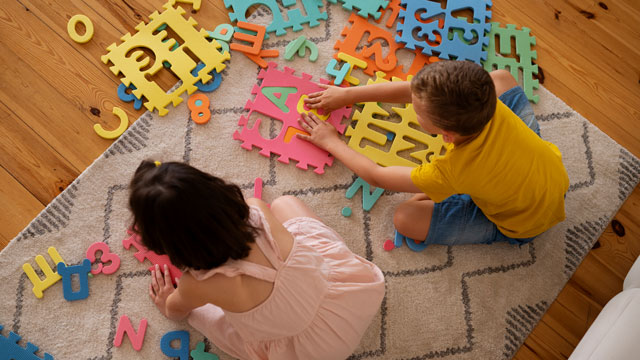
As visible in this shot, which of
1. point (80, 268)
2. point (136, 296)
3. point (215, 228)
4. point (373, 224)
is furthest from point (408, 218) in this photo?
point (80, 268)

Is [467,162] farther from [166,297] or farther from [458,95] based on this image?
[166,297]

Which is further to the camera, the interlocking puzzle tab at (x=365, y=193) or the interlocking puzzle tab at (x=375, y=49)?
the interlocking puzzle tab at (x=375, y=49)

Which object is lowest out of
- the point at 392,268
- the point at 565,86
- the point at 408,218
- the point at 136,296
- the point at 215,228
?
the point at 136,296

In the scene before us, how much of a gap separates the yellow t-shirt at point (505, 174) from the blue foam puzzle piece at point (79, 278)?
857mm

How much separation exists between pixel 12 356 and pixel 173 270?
42cm

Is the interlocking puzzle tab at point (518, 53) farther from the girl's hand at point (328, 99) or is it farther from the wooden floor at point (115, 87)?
the girl's hand at point (328, 99)

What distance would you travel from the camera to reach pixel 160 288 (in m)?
1.16

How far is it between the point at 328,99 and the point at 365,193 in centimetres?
28

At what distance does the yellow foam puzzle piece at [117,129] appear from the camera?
1.31 metres

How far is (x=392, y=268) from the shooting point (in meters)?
1.26

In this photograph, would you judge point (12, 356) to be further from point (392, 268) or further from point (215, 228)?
point (392, 268)

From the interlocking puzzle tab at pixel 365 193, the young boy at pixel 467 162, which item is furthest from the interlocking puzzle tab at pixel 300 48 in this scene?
the interlocking puzzle tab at pixel 365 193

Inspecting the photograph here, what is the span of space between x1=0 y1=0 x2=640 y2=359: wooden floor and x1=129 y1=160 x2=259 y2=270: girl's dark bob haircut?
645 millimetres

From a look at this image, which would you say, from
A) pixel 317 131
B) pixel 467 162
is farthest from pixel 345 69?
pixel 467 162
